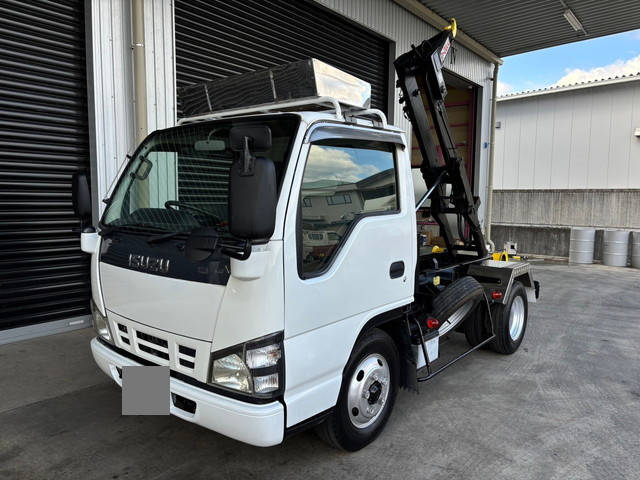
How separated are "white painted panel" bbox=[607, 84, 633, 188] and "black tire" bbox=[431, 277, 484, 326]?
15659mm

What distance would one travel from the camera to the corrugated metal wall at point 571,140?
1608 centimetres

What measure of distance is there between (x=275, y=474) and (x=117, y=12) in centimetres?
499

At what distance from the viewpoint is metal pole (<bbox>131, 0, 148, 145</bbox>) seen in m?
5.05

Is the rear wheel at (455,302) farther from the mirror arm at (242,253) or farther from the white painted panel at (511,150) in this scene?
the white painted panel at (511,150)

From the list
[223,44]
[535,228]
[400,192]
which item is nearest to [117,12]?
[223,44]

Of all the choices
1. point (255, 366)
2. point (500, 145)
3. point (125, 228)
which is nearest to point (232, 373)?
point (255, 366)

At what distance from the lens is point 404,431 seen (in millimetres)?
3104

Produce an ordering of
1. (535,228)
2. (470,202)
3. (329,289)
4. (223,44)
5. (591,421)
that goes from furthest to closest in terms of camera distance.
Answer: (535,228)
(223,44)
(470,202)
(591,421)
(329,289)

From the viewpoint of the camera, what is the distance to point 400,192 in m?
3.09

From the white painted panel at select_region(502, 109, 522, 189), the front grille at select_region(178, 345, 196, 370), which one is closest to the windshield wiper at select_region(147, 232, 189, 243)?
the front grille at select_region(178, 345, 196, 370)

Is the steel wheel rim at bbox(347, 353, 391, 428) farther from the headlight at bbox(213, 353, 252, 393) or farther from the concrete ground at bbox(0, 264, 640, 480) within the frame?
the headlight at bbox(213, 353, 252, 393)

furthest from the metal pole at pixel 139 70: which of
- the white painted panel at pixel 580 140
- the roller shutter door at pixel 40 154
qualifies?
the white painted panel at pixel 580 140

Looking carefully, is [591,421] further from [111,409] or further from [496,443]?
[111,409]

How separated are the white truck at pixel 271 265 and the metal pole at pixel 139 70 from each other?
7.20 feet
